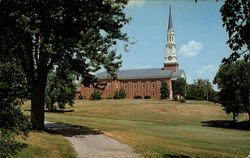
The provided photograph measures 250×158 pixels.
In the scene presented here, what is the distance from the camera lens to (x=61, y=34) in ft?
80.2

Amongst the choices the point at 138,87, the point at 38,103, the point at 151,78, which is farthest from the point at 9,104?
the point at 138,87

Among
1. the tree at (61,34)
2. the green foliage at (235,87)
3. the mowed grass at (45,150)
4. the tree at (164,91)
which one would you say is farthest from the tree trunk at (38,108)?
the tree at (164,91)

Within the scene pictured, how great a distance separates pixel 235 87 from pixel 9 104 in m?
56.7

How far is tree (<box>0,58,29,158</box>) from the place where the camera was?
9141mm

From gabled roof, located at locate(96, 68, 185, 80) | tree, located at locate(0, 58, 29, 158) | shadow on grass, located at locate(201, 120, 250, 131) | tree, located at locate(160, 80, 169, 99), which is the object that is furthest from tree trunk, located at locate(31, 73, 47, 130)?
gabled roof, located at locate(96, 68, 185, 80)

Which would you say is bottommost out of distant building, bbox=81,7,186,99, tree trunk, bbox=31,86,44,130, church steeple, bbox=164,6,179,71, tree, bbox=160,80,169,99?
tree trunk, bbox=31,86,44,130

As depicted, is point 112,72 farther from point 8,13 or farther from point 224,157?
point 224,157

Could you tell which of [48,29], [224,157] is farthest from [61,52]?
[224,157]

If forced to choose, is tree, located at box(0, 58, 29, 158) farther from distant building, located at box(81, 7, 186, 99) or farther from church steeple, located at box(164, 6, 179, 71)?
church steeple, located at box(164, 6, 179, 71)

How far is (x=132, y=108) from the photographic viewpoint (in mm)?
84375

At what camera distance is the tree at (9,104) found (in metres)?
9.14

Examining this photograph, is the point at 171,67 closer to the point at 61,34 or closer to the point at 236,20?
the point at 61,34

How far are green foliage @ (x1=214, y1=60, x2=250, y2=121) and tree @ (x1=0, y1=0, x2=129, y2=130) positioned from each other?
37.2m

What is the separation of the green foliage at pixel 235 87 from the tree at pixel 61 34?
37152 mm
